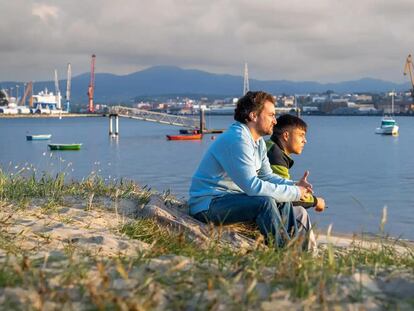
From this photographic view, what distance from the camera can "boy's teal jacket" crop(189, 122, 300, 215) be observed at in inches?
A: 180

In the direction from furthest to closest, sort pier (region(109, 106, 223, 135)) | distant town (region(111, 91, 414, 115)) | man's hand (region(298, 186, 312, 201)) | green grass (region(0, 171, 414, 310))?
distant town (region(111, 91, 414, 115))
pier (region(109, 106, 223, 135))
man's hand (region(298, 186, 312, 201))
green grass (region(0, 171, 414, 310))

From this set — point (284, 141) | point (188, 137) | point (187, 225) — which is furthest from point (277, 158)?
point (188, 137)

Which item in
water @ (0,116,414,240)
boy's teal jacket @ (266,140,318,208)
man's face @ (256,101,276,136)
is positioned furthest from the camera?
water @ (0,116,414,240)

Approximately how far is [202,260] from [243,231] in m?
1.79

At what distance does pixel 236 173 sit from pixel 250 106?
0.57 meters

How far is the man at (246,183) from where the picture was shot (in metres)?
4.54

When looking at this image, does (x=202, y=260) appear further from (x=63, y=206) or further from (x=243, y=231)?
(x=63, y=206)

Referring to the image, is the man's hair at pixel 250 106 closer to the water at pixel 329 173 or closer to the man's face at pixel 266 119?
the man's face at pixel 266 119

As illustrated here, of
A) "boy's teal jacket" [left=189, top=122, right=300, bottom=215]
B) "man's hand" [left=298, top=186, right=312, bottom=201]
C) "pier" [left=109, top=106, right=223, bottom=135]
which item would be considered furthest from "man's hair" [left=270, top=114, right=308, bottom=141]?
"pier" [left=109, top=106, right=223, bottom=135]

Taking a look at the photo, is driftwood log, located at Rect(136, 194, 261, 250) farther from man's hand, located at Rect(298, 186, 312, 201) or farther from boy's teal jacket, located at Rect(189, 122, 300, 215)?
man's hand, located at Rect(298, 186, 312, 201)

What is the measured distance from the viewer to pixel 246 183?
4.54 m

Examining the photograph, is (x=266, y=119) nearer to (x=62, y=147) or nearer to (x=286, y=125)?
(x=286, y=125)

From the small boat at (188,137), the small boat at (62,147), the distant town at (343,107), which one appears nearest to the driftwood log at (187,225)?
the small boat at (62,147)

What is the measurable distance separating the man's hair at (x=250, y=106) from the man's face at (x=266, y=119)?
3 cm
